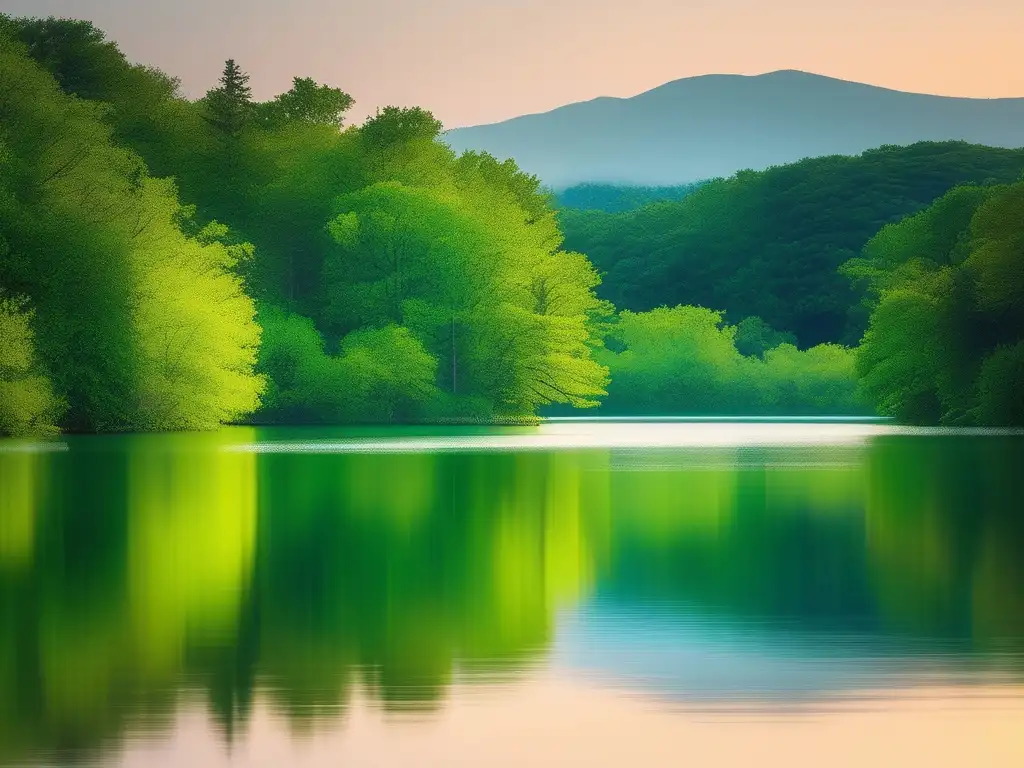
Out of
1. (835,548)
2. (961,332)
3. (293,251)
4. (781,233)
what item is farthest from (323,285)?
(781,233)

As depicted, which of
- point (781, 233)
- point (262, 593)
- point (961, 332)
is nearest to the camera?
point (262, 593)

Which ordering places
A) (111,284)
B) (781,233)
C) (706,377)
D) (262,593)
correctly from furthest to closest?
(781,233)
(706,377)
(111,284)
(262,593)

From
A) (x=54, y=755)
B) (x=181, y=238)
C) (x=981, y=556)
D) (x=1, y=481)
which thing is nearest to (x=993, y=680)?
(x=54, y=755)

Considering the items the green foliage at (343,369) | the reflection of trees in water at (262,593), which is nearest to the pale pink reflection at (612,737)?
the reflection of trees in water at (262,593)

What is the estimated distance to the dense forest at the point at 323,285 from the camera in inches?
1917

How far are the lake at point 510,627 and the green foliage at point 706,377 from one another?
70906mm

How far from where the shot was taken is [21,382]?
1738 inches

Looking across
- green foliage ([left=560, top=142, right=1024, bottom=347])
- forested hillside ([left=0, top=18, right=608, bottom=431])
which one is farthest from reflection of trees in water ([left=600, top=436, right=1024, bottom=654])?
green foliage ([left=560, top=142, right=1024, bottom=347])

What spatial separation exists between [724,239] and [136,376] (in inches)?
3346

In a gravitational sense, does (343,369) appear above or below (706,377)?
above

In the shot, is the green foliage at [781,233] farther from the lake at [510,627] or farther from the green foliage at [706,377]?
the lake at [510,627]

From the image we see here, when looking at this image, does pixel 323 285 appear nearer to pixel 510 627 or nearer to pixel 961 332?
pixel 961 332

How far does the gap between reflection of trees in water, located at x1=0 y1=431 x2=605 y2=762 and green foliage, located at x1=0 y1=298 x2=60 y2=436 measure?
15272 millimetres

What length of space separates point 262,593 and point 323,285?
57.8 meters
